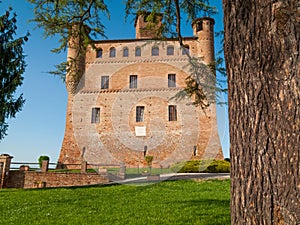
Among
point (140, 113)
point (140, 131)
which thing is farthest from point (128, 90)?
point (140, 131)

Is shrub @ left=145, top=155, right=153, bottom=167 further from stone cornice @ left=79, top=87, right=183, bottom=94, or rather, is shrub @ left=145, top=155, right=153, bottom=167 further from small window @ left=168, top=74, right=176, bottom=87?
small window @ left=168, top=74, right=176, bottom=87

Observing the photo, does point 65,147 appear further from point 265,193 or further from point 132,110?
point 265,193

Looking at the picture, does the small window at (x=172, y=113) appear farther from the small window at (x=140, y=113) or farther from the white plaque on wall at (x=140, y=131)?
the white plaque on wall at (x=140, y=131)

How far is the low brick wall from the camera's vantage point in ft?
58.5

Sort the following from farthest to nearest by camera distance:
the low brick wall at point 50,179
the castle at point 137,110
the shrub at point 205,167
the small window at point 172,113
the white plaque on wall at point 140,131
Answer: the small window at point 172,113, the white plaque on wall at point 140,131, the castle at point 137,110, the shrub at point 205,167, the low brick wall at point 50,179

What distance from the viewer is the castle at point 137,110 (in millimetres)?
27016

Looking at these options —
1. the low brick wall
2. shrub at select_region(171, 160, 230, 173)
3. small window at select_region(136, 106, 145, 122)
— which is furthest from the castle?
the low brick wall

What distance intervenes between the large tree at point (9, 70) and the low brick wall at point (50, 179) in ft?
15.5

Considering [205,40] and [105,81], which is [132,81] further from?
[205,40]

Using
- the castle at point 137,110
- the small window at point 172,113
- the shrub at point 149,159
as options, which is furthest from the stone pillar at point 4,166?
the small window at point 172,113

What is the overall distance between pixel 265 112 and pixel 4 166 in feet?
62.0

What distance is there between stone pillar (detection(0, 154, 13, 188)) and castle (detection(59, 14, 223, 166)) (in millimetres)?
9056

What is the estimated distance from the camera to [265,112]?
1.79m

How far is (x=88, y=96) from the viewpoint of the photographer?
28984 mm
